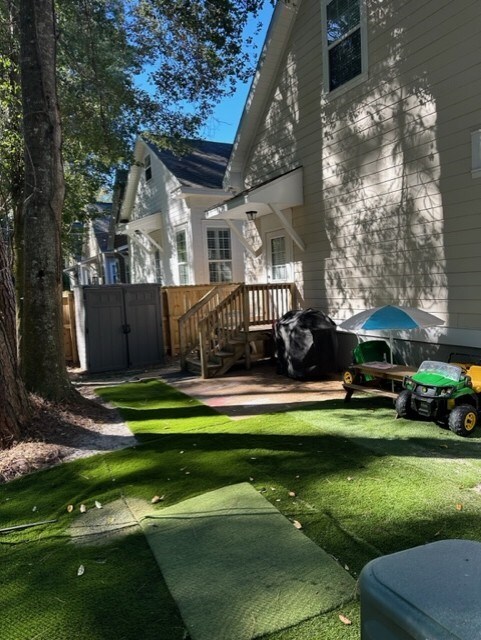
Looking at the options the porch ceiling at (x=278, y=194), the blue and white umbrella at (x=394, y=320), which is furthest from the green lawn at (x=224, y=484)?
the porch ceiling at (x=278, y=194)

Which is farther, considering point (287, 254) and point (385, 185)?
point (287, 254)

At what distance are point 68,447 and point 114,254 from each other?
766 inches

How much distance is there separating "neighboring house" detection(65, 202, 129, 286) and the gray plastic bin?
2101 cm

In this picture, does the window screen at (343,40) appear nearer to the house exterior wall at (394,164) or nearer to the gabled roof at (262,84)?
the house exterior wall at (394,164)

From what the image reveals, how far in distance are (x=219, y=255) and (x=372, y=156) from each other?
7988 mm

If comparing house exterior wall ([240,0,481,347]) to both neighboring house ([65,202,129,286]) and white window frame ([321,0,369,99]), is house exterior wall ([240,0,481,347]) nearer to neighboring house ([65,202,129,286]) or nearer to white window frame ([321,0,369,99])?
white window frame ([321,0,369,99])

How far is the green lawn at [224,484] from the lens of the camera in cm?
249

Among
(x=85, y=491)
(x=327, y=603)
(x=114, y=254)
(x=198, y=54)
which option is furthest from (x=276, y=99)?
(x=114, y=254)

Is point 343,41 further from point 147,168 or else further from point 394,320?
point 147,168

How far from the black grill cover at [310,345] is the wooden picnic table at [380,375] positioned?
1558 mm

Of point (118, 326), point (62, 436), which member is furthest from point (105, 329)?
point (62, 436)

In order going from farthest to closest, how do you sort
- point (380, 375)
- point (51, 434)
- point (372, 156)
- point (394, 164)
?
point (372, 156) → point (394, 164) → point (380, 375) → point (51, 434)

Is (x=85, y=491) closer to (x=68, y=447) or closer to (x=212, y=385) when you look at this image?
(x=68, y=447)

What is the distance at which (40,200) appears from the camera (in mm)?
6164
